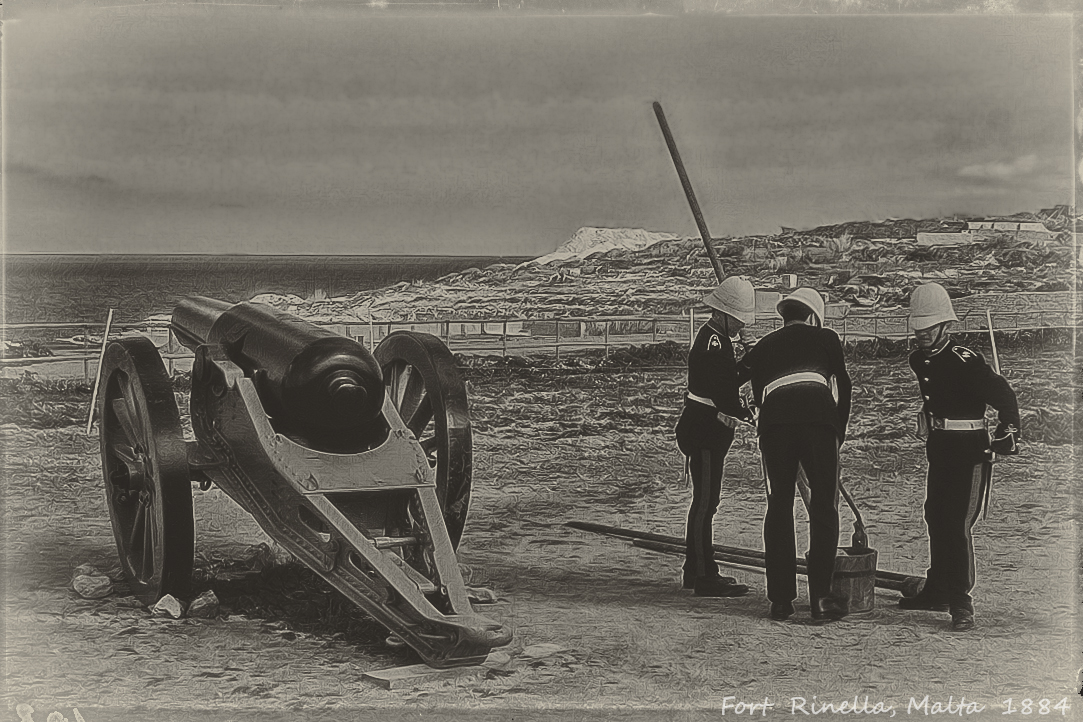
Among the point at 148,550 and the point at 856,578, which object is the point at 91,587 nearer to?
the point at 148,550

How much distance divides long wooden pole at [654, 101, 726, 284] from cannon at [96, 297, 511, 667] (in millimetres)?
A: 1609

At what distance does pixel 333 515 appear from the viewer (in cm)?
544

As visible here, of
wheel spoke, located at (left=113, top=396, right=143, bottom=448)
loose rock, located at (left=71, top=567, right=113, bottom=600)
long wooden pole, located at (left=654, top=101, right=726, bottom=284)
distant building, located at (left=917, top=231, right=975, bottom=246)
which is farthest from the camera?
distant building, located at (left=917, top=231, right=975, bottom=246)

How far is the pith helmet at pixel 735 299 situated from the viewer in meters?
6.23

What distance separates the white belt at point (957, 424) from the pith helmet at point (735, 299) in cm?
105

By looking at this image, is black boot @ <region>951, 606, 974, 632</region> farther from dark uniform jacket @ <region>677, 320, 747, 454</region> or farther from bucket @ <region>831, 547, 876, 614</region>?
dark uniform jacket @ <region>677, 320, 747, 454</region>

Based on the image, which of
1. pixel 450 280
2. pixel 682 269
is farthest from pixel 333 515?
pixel 682 269

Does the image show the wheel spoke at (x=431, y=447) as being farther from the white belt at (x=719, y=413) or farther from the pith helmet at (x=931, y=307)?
the pith helmet at (x=931, y=307)

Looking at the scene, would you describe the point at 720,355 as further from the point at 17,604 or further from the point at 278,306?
the point at 17,604

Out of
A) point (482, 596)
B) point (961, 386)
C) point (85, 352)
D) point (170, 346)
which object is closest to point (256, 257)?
point (170, 346)

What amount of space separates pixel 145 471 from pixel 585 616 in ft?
7.47

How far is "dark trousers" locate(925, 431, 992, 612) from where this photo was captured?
5992mm

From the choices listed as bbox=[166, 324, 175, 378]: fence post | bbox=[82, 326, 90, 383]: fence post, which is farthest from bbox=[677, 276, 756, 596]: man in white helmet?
bbox=[82, 326, 90, 383]: fence post

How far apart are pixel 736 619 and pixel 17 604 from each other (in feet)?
12.2
